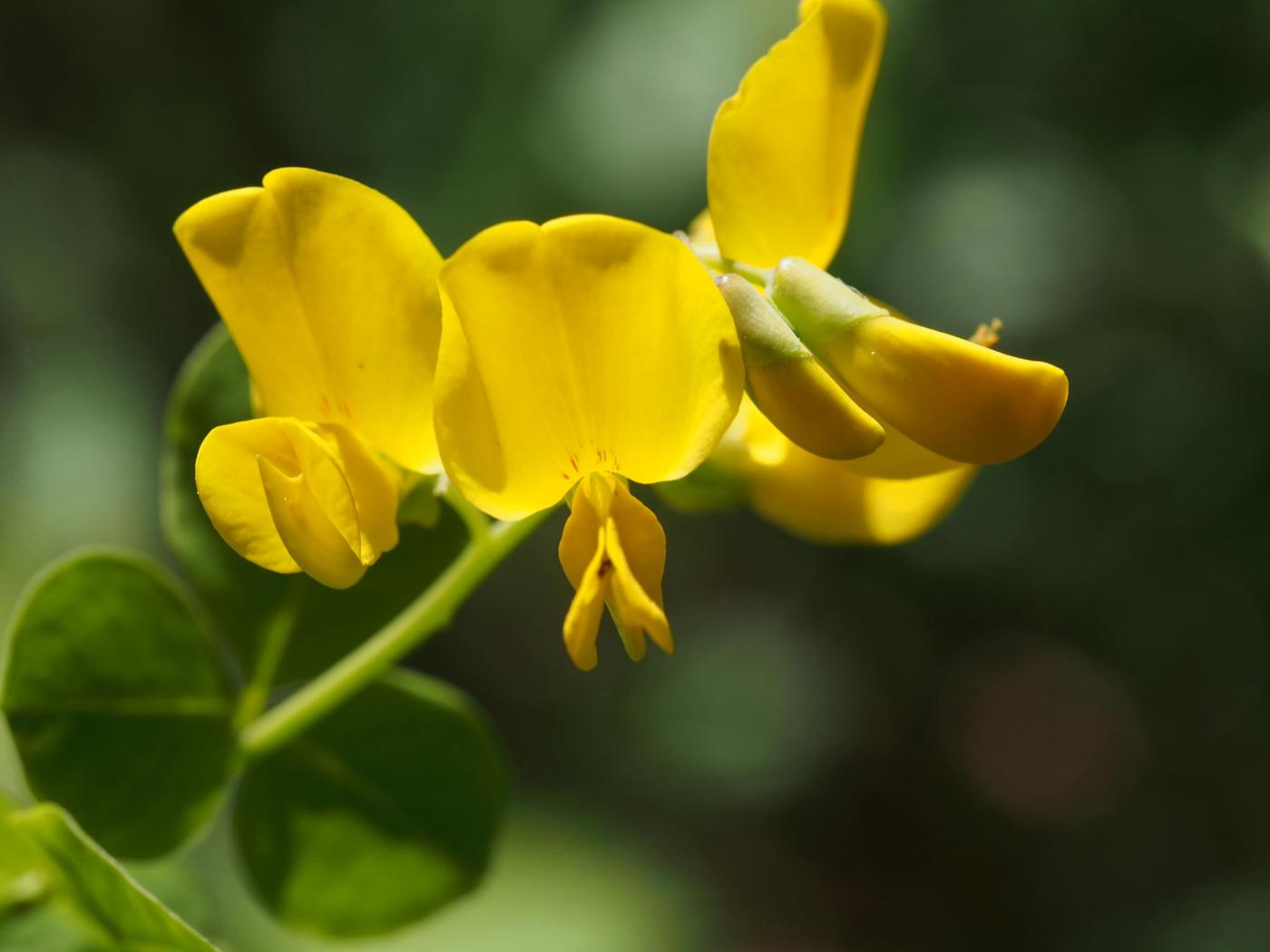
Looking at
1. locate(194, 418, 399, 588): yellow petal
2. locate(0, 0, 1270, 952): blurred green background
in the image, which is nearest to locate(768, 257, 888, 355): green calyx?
locate(194, 418, 399, 588): yellow petal

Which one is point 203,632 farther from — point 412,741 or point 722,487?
point 722,487

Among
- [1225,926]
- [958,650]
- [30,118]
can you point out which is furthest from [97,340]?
[1225,926]

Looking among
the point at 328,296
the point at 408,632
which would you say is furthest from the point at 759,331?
the point at 408,632

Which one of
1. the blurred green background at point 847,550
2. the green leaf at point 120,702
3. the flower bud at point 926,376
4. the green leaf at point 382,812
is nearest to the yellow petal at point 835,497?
the flower bud at point 926,376

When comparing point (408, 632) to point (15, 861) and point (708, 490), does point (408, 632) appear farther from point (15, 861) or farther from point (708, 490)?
point (15, 861)

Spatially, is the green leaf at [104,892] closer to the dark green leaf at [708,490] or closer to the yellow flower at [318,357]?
the yellow flower at [318,357]

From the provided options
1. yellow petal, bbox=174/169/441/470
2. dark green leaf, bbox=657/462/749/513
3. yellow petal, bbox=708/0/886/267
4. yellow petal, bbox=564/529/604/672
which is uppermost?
yellow petal, bbox=708/0/886/267

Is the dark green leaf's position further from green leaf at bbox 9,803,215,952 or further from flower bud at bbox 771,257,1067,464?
green leaf at bbox 9,803,215,952

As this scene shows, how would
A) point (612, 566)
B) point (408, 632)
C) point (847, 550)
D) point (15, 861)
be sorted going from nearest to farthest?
point (15, 861) < point (612, 566) < point (408, 632) < point (847, 550)
